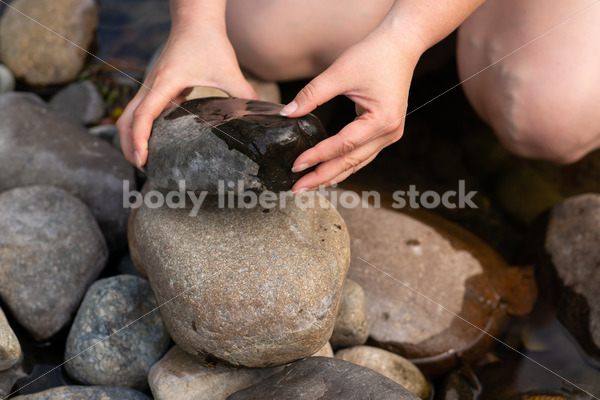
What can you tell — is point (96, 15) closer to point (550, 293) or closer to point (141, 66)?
point (141, 66)

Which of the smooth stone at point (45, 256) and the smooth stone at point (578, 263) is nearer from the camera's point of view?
the smooth stone at point (45, 256)

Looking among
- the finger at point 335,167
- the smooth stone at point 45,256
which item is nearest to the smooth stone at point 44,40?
the smooth stone at point 45,256

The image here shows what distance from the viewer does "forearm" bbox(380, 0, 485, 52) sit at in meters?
1.99

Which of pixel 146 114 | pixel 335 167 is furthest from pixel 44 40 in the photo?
pixel 335 167

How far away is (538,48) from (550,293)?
1.19 m

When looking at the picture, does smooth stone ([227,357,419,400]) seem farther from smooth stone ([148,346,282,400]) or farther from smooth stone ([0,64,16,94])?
smooth stone ([0,64,16,94])

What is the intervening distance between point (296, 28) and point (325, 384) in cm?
188

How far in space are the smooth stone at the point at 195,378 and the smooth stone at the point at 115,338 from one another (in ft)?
0.35

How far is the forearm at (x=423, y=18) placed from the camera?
78.3 inches

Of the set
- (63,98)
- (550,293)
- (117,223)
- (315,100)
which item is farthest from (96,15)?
(550,293)

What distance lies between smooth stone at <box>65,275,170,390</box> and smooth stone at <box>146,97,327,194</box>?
22.1 inches

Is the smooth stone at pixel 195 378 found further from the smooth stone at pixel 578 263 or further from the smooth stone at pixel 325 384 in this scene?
the smooth stone at pixel 578 263

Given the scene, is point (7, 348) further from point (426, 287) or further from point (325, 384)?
point (426, 287)

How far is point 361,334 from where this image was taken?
227 centimetres
